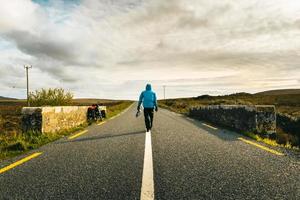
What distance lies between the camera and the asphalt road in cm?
393

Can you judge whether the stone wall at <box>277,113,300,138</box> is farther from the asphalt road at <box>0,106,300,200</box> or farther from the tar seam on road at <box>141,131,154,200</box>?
the tar seam on road at <box>141,131,154,200</box>

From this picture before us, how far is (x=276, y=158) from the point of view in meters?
6.25

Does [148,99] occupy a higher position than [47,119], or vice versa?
[148,99]

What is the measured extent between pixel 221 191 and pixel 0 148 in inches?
251

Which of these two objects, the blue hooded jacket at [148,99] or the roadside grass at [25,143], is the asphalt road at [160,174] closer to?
the roadside grass at [25,143]

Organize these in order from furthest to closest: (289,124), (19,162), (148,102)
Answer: (289,124), (148,102), (19,162)

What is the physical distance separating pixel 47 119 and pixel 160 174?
684cm

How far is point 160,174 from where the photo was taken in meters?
4.89

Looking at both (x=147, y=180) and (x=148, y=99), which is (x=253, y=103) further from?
(x=147, y=180)

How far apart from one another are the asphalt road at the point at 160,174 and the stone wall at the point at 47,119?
9.12ft

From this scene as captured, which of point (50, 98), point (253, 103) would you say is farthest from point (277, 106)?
point (50, 98)

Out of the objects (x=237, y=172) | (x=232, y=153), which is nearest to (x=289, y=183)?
(x=237, y=172)

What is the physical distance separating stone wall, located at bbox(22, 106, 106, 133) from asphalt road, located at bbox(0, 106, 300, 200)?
2779mm

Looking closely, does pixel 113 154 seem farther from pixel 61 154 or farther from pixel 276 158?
pixel 276 158
